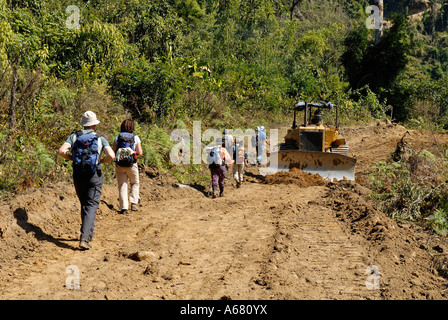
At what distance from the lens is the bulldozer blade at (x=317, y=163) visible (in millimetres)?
14938

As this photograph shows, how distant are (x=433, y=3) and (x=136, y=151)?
93892 millimetres

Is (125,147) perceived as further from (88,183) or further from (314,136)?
(314,136)

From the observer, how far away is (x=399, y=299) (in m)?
5.63

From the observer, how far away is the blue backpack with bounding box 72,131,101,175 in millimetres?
7426

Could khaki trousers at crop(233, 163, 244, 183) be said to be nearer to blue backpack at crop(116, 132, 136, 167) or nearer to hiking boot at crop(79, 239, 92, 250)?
blue backpack at crop(116, 132, 136, 167)

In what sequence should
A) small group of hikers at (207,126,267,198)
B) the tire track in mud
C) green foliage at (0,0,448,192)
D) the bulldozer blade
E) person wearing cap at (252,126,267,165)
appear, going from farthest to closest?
person wearing cap at (252,126,267,165) < the bulldozer blade < green foliage at (0,0,448,192) < small group of hikers at (207,126,267,198) < the tire track in mud

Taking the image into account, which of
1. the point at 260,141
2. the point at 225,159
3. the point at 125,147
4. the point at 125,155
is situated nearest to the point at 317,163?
the point at 260,141

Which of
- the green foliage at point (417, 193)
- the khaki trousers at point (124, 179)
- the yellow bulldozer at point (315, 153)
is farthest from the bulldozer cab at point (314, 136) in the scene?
the khaki trousers at point (124, 179)

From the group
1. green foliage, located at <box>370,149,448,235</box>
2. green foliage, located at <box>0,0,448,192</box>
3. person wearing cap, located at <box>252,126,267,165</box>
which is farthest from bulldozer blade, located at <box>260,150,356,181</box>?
green foliage, located at <box>0,0,448,192</box>

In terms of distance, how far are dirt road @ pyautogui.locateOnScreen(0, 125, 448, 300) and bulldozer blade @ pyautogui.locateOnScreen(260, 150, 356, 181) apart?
4141 millimetres

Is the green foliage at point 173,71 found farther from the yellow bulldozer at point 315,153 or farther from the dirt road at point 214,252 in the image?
the yellow bulldozer at point 315,153

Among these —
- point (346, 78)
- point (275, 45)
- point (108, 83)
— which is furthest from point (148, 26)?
point (346, 78)

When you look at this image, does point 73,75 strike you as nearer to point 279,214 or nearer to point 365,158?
point 279,214

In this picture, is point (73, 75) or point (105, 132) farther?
point (73, 75)
